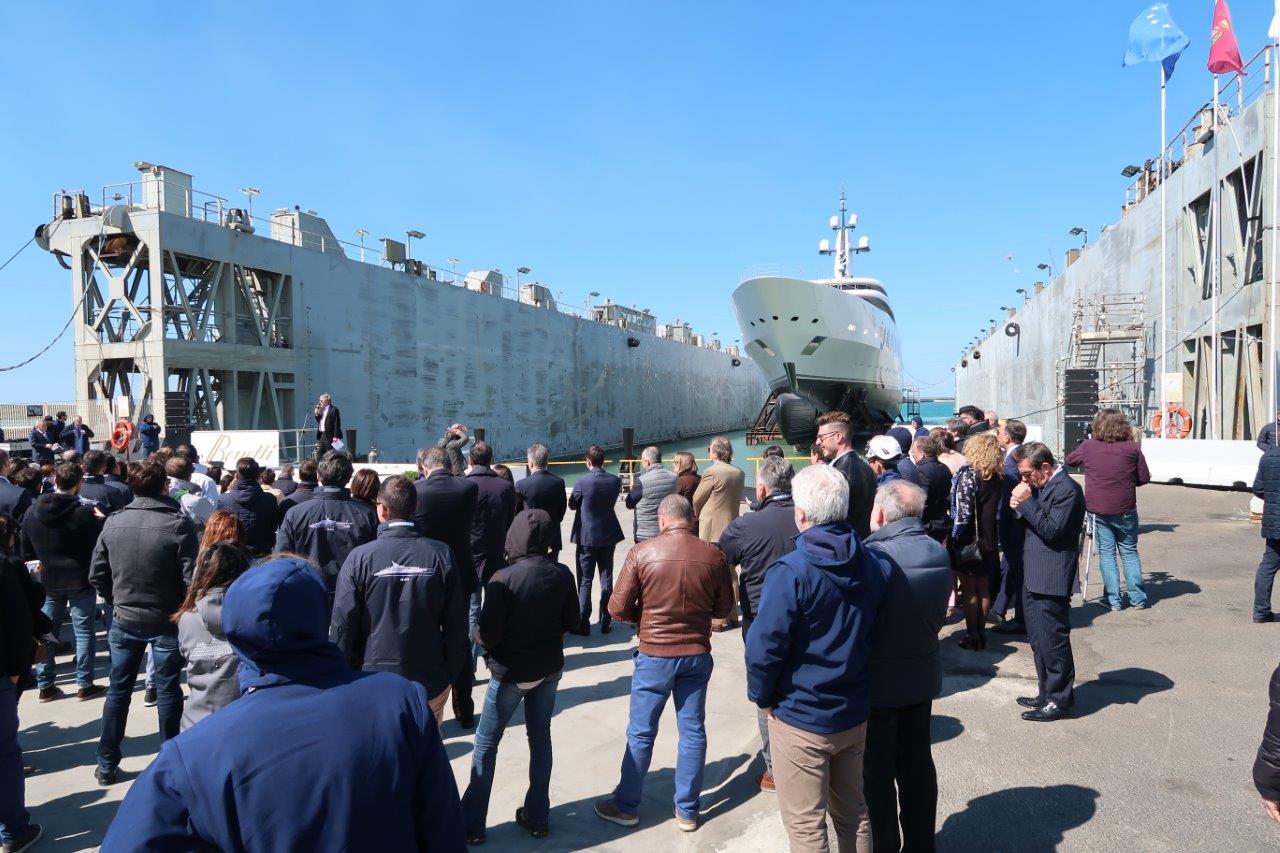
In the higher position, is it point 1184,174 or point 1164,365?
point 1184,174

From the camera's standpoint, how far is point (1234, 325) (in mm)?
14031

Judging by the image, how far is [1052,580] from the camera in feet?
13.9

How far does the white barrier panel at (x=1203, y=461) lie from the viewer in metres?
12.6

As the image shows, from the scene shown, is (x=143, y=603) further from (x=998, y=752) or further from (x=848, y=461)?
(x=998, y=752)

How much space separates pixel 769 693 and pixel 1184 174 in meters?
19.9

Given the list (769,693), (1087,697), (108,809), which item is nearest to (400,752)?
(769,693)

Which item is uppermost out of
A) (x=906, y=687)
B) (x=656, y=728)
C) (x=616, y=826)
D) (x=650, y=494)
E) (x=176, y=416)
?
(x=176, y=416)

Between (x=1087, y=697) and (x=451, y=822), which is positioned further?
(x=1087, y=697)

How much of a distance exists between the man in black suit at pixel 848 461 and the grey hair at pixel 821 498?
1.99m

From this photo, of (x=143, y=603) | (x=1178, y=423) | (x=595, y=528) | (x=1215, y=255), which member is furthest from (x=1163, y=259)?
(x=143, y=603)

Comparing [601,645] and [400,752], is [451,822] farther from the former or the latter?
[601,645]

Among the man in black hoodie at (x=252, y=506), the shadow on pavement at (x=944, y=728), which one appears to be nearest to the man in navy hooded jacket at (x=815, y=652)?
the shadow on pavement at (x=944, y=728)

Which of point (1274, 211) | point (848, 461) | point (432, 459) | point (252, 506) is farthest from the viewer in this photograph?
point (1274, 211)

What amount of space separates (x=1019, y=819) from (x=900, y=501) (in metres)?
1.68
